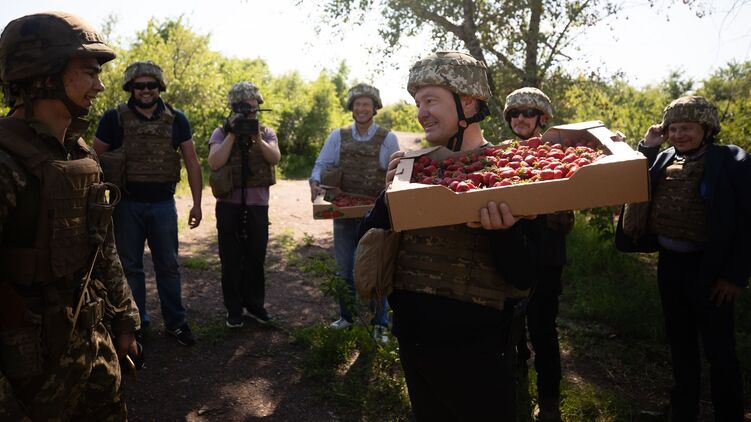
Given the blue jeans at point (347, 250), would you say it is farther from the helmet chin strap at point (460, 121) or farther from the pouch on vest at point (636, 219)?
the helmet chin strap at point (460, 121)

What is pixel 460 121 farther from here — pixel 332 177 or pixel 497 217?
pixel 332 177

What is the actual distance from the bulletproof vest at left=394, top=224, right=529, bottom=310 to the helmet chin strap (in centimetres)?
46

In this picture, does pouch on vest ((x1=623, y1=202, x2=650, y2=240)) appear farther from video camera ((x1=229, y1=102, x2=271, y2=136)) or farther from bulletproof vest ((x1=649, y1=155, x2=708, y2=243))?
video camera ((x1=229, y1=102, x2=271, y2=136))

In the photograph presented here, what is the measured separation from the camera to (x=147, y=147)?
4.82 metres


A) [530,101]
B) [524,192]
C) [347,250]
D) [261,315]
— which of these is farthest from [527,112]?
[261,315]

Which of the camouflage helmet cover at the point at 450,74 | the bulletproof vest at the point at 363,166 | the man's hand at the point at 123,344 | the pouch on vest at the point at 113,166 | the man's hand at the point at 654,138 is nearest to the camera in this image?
the camouflage helmet cover at the point at 450,74

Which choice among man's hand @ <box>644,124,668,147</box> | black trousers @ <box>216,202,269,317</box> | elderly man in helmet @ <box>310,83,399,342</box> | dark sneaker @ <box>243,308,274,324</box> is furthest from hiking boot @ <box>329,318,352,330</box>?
man's hand @ <box>644,124,668,147</box>

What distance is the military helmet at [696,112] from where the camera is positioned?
142 inches

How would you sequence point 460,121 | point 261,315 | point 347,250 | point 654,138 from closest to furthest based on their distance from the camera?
point 460,121, point 654,138, point 347,250, point 261,315

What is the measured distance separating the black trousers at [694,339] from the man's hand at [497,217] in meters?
2.19

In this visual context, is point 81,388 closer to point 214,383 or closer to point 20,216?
point 20,216

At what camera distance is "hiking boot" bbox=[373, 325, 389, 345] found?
5082 millimetres

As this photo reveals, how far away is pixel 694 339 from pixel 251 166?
3987mm

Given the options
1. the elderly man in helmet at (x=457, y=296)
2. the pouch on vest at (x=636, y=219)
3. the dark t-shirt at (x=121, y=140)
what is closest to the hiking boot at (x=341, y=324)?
the dark t-shirt at (x=121, y=140)
